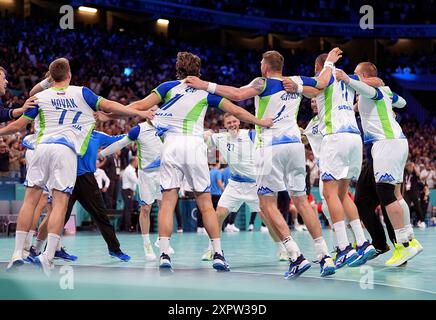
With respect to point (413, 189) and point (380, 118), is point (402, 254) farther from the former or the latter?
point (413, 189)

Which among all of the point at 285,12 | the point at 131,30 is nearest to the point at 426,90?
the point at 285,12

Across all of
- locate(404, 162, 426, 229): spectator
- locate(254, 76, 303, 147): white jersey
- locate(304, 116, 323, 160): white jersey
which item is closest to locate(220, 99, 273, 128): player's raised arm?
locate(254, 76, 303, 147): white jersey

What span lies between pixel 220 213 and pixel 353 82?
311 centimetres

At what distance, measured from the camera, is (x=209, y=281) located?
6.89 m

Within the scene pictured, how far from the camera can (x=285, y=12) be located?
4072 cm

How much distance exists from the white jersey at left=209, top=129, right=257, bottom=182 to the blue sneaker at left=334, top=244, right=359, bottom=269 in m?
2.89

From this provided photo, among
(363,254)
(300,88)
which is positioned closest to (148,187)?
(300,88)

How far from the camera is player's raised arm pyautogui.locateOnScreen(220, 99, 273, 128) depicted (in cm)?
743

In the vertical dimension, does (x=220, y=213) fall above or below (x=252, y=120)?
below

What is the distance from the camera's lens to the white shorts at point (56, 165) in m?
7.57

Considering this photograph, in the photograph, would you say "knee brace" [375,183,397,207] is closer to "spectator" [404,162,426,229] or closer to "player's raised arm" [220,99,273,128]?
"player's raised arm" [220,99,273,128]

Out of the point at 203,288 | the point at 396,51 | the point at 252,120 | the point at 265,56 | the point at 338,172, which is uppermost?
the point at 396,51

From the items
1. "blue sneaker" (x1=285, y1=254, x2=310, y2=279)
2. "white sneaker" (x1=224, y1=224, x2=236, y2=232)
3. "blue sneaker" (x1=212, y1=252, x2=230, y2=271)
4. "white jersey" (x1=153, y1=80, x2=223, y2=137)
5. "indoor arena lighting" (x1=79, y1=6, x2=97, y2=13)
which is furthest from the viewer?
"indoor arena lighting" (x1=79, y1=6, x2=97, y2=13)

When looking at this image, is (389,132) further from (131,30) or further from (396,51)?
(396,51)
